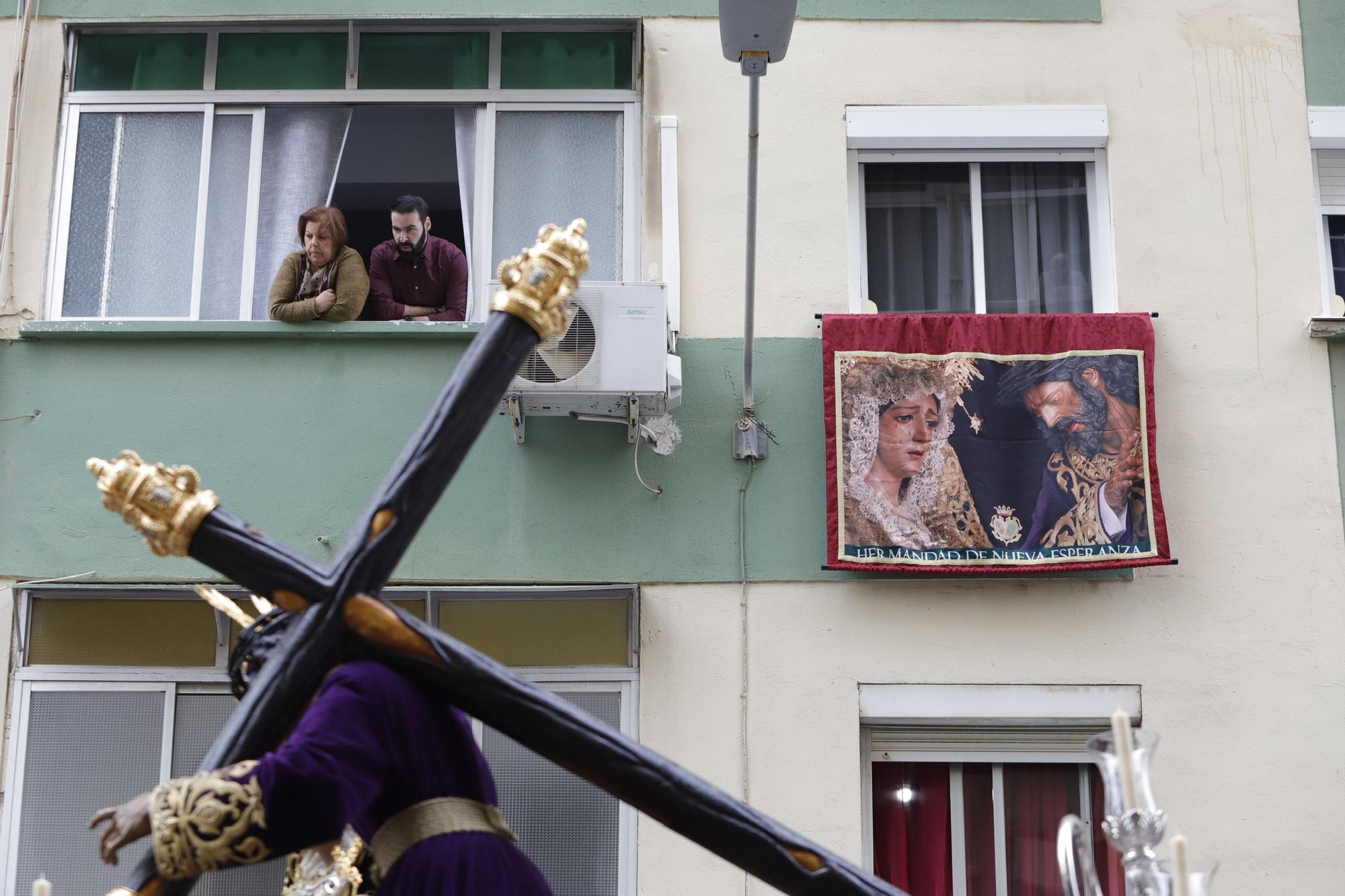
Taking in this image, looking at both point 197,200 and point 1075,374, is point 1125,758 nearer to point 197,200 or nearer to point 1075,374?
point 1075,374

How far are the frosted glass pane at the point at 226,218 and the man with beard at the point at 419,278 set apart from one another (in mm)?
871

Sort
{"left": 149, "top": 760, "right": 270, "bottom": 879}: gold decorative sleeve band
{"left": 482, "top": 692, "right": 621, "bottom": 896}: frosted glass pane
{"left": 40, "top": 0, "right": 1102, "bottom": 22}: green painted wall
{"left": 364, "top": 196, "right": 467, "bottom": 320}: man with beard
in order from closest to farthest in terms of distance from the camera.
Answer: {"left": 149, "top": 760, "right": 270, "bottom": 879}: gold decorative sleeve band < {"left": 482, "top": 692, "right": 621, "bottom": 896}: frosted glass pane < {"left": 364, "top": 196, "right": 467, "bottom": 320}: man with beard < {"left": 40, "top": 0, "right": 1102, "bottom": 22}: green painted wall

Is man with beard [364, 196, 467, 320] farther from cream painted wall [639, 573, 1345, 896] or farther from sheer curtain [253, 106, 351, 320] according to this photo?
cream painted wall [639, 573, 1345, 896]

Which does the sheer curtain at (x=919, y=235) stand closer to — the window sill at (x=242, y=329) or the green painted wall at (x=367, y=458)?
the green painted wall at (x=367, y=458)

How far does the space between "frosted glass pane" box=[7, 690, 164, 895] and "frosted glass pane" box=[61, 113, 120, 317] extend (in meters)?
2.27

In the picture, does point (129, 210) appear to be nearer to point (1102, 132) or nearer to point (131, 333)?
point (131, 333)

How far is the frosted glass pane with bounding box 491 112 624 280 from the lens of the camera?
29.8 ft

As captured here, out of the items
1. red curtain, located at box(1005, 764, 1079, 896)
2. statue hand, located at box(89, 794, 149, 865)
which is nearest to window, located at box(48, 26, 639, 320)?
red curtain, located at box(1005, 764, 1079, 896)

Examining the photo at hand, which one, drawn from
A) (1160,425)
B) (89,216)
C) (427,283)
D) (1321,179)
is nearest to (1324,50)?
(1321,179)

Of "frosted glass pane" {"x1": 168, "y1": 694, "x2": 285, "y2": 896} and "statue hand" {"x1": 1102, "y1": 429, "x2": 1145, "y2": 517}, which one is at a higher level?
"statue hand" {"x1": 1102, "y1": 429, "x2": 1145, "y2": 517}

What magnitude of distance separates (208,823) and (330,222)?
A: 19.0ft

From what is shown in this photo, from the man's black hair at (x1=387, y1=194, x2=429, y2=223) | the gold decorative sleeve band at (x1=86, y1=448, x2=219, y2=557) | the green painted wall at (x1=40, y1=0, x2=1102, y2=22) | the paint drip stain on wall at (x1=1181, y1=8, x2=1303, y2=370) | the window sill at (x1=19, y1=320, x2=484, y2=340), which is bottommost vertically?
the gold decorative sleeve band at (x1=86, y1=448, x2=219, y2=557)

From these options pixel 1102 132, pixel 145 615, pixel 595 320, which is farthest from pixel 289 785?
pixel 1102 132

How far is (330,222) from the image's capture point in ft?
28.8
